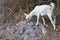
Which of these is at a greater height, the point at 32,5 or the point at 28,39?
the point at 32,5

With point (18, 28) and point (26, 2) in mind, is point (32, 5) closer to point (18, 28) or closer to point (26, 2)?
point (26, 2)

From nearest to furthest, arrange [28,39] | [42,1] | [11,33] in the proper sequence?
1. [28,39]
2. [11,33]
3. [42,1]

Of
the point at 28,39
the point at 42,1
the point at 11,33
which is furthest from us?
the point at 42,1

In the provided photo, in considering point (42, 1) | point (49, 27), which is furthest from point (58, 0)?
point (49, 27)

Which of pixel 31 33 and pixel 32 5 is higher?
pixel 32 5

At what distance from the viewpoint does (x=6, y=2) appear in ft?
23.3

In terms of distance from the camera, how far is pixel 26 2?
6914 millimetres

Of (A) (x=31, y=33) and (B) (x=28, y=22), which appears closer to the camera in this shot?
(A) (x=31, y=33)

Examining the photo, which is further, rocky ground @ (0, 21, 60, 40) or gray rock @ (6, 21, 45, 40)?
gray rock @ (6, 21, 45, 40)

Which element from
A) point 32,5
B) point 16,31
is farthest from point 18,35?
point 32,5

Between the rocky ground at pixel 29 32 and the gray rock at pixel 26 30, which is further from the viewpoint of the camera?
the gray rock at pixel 26 30

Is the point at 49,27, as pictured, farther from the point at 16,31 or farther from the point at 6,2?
the point at 6,2

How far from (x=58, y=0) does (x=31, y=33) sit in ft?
7.09

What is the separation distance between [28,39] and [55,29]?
0.85m
